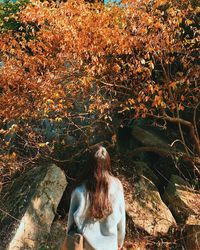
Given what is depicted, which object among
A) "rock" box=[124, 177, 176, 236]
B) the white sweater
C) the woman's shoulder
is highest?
the woman's shoulder

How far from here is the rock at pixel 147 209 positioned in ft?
22.7

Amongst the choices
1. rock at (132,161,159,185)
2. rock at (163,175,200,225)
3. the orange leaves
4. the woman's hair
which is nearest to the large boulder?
rock at (163,175,200,225)

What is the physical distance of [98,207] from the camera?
11.9 feet

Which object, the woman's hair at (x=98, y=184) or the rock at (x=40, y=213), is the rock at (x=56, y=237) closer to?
the rock at (x=40, y=213)

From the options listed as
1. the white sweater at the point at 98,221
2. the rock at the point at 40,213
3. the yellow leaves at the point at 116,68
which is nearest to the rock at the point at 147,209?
the rock at the point at 40,213

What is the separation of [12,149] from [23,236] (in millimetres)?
2625

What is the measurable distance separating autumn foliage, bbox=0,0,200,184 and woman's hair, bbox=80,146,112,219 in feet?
8.26

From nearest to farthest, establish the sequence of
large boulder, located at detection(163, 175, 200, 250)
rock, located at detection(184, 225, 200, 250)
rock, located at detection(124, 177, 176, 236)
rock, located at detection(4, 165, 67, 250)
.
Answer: rock, located at detection(4, 165, 67, 250) < rock, located at detection(184, 225, 200, 250) < large boulder, located at detection(163, 175, 200, 250) < rock, located at detection(124, 177, 176, 236)

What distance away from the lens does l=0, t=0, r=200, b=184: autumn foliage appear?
638 centimetres

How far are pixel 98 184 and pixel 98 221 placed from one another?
347 millimetres

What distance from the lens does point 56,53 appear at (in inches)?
278

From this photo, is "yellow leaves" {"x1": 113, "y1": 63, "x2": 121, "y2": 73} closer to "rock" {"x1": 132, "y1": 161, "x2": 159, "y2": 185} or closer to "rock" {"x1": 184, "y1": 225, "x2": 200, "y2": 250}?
"rock" {"x1": 132, "y1": 161, "x2": 159, "y2": 185}

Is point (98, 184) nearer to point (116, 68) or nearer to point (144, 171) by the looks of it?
point (116, 68)

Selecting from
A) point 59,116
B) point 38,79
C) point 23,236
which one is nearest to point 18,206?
point 23,236
